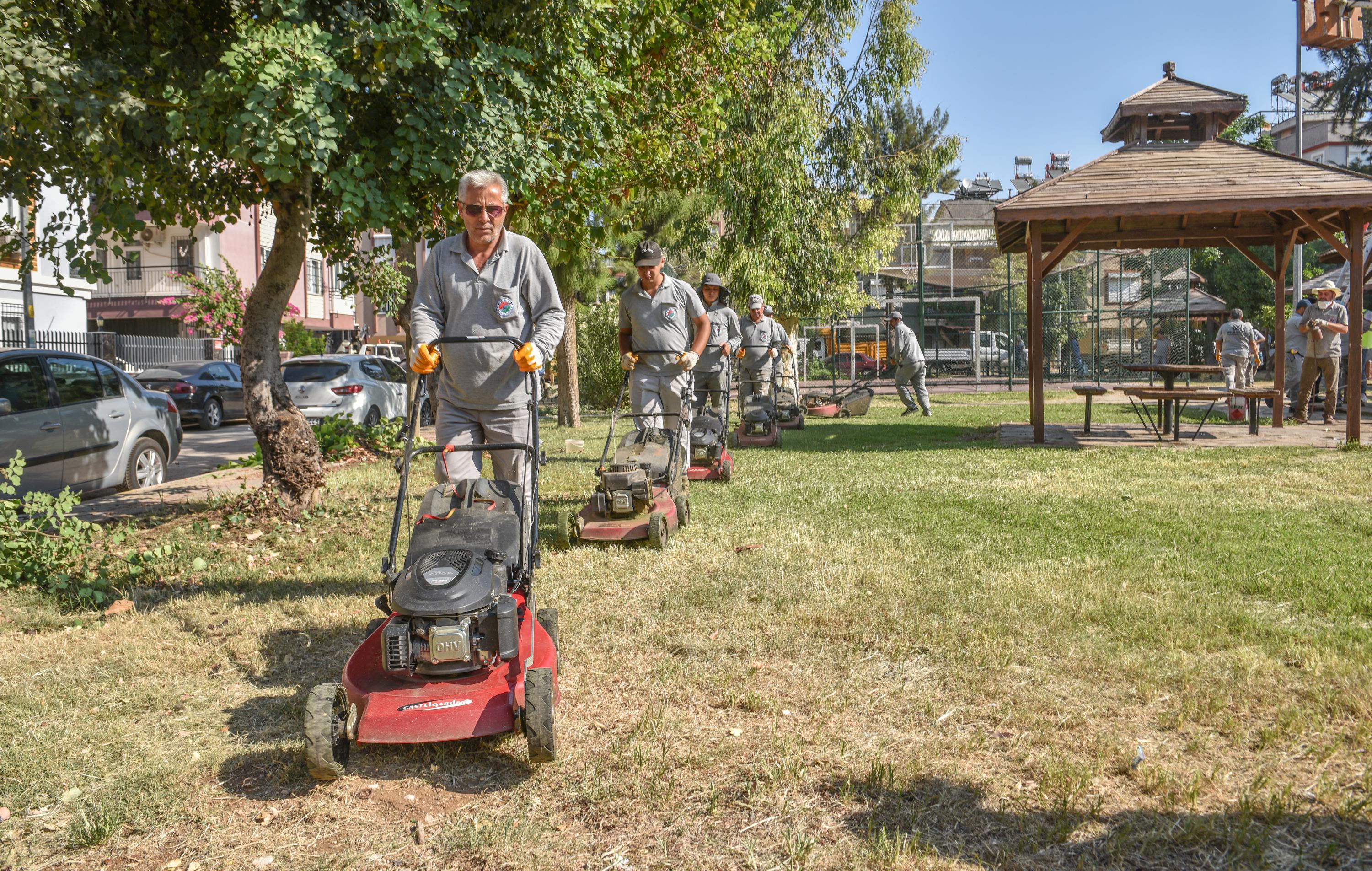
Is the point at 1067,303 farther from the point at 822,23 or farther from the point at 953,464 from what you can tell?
the point at 953,464

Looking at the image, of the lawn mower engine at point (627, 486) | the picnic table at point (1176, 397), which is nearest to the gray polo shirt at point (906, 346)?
the picnic table at point (1176, 397)

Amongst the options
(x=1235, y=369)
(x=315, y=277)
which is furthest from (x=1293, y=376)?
(x=315, y=277)

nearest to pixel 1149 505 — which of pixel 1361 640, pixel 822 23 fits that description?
pixel 1361 640

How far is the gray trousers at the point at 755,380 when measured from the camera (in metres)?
15.0

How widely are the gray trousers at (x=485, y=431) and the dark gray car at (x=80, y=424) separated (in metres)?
5.86

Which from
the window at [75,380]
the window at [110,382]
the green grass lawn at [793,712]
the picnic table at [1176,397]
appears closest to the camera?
the green grass lawn at [793,712]

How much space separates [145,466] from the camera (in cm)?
1084

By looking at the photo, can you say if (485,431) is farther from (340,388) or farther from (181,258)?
(181,258)

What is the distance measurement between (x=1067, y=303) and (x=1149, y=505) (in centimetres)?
2318

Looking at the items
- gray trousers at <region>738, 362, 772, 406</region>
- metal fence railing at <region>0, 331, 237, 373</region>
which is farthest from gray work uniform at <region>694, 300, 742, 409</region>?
metal fence railing at <region>0, 331, 237, 373</region>

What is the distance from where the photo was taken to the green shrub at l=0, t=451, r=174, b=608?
621 cm

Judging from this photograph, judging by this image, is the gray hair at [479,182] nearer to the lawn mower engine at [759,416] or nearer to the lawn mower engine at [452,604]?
the lawn mower engine at [452,604]

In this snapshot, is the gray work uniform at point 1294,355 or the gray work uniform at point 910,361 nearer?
the gray work uniform at point 1294,355

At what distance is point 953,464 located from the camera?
10984 mm
